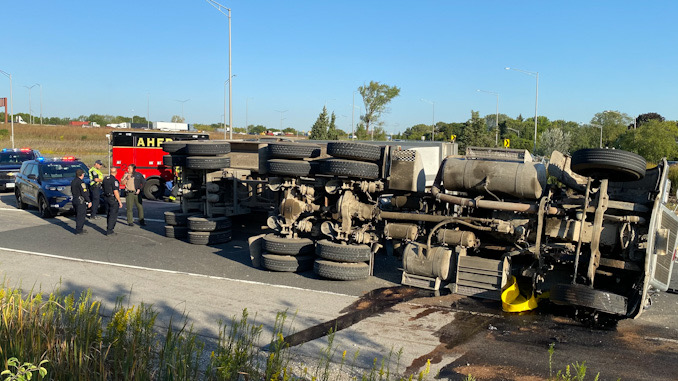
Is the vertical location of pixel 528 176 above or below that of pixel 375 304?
above

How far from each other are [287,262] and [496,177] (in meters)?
3.76

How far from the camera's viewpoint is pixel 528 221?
26.3 feet

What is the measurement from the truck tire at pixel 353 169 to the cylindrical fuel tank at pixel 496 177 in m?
1.20

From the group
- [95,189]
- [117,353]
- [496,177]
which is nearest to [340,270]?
[496,177]

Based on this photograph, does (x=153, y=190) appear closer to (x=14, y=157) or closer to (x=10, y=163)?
(x=10, y=163)

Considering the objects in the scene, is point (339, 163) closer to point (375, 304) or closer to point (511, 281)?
point (375, 304)

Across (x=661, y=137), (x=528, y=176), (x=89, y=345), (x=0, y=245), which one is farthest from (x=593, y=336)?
(x=661, y=137)

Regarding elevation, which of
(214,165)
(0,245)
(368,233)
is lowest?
(0,245)

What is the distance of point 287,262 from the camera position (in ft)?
30.9

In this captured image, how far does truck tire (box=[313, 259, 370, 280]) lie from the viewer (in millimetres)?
8898

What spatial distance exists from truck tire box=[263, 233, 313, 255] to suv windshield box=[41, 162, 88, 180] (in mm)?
10155

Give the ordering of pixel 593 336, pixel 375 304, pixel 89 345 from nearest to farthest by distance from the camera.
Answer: pixel 89 345
pixel 593 336
pixel 375 304

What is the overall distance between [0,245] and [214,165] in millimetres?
4907

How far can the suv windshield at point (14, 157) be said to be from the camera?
2391 centimetres
